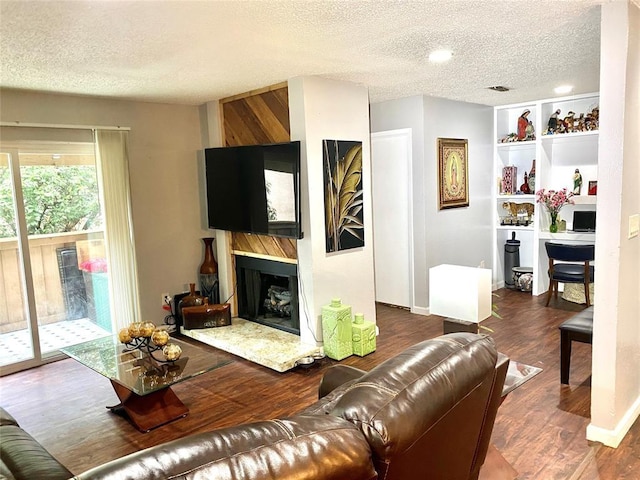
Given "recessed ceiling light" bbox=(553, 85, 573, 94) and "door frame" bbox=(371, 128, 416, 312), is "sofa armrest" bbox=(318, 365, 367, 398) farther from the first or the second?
"recessed ceiling light" bbox=(553, 85, 573, 94)

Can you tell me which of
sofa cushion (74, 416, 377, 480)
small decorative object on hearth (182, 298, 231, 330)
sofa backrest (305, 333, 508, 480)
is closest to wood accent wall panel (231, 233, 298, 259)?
small decorative object on hearth (182, 298, 231, 330)

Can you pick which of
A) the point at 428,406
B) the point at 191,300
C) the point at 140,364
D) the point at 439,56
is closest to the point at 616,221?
the point at 439,56

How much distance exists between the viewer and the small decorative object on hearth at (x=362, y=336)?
4.16 m

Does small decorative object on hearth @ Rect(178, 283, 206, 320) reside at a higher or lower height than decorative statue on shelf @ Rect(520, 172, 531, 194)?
lower

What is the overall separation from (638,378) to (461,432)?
79.8 inches

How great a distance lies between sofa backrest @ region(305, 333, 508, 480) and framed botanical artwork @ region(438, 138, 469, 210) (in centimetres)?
385

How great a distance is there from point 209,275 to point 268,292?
0.75 metres

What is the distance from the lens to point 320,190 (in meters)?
4.08

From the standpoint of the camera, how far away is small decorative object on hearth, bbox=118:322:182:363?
3.07 metres

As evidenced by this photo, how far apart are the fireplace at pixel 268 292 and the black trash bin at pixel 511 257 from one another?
3.27m

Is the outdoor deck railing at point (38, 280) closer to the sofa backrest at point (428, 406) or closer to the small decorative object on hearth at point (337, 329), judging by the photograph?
the small decorative object on hearth at point (337, 329)

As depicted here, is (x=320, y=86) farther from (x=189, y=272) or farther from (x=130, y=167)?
(x=189, y=272)

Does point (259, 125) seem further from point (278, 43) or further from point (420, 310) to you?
point (420, 310)

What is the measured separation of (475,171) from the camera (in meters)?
6.01
